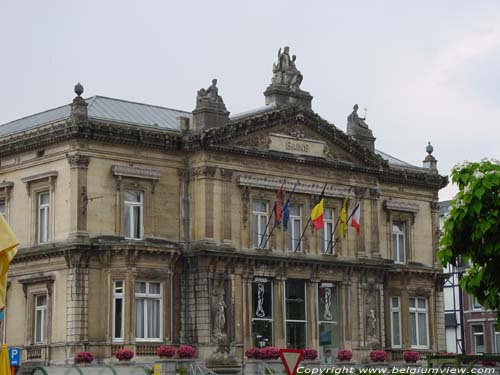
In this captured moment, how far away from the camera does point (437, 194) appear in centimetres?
6309

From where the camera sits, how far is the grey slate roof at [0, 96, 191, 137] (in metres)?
53.3

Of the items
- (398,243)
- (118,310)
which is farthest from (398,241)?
(118,310)

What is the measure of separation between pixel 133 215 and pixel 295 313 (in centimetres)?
860

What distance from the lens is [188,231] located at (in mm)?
52156

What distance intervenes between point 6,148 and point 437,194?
22.8 m

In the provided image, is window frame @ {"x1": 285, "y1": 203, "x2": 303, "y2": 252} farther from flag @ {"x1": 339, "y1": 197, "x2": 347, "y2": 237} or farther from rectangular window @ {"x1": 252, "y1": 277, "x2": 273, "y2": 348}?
rectangular window @ {"x1": 252, "y1": 277, "x2": 273, "y2": 348}

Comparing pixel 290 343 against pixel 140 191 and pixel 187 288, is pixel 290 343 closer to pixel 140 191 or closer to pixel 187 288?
pixel 187 288

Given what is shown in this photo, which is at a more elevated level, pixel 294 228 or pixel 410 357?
pixel 294 228

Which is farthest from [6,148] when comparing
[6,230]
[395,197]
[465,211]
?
[6,230]

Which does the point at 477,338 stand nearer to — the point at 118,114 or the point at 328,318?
the point at 328,318

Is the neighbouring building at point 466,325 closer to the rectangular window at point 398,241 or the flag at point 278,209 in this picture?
the rectangular window at point 398,241

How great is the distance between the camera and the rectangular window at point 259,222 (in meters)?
53.3

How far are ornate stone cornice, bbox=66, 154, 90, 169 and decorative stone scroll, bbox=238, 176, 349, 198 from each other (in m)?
6.94

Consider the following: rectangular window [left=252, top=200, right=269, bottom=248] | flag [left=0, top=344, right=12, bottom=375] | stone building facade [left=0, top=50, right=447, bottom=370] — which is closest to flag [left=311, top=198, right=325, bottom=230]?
stone building facade [left=0, top=50, right=447, bottom=370]
